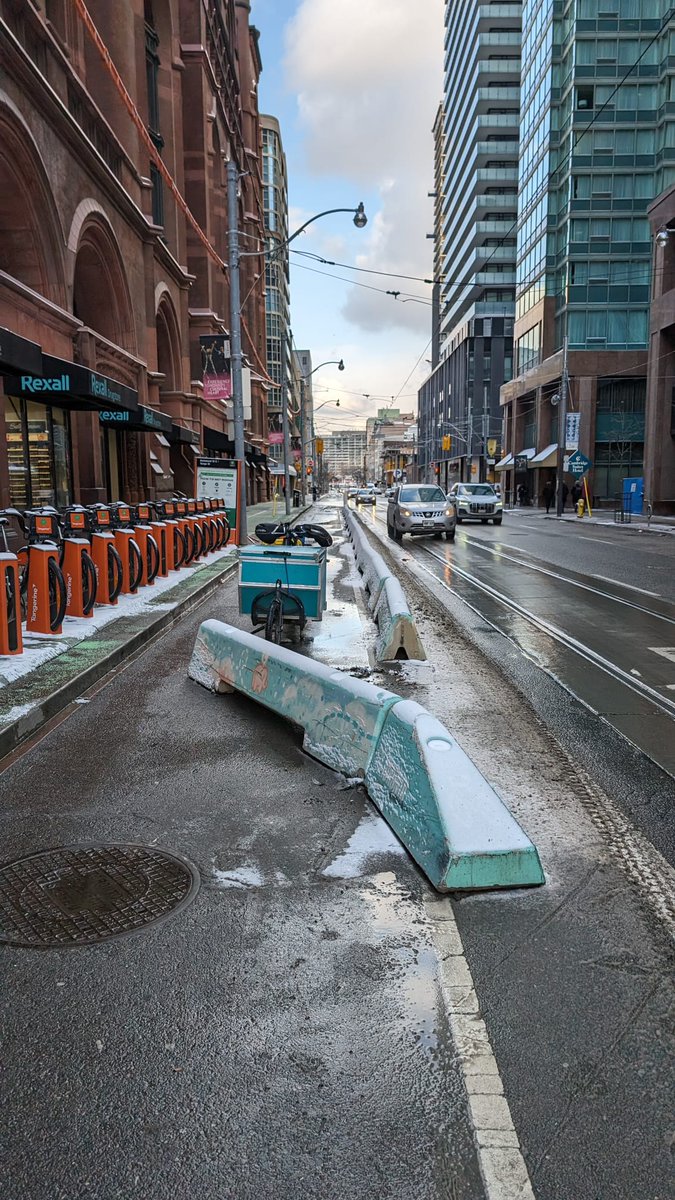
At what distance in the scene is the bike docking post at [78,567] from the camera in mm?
9484

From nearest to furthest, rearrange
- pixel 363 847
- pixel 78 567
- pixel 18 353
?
pixel 363 847 → pixel 78 567 → pixel 18 353

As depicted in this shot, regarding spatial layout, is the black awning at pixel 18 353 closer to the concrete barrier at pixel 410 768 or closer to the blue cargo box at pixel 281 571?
the blue cargo box at pixel 281 571

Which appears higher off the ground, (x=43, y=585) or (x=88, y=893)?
(x=43, y=585)

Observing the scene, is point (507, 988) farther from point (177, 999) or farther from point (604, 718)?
point (604, 718)

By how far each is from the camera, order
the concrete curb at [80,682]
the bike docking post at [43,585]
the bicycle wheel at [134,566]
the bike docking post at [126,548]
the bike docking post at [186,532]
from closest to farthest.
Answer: the concrete curb at [80,682] → the bike docking post at [43,585] → the bike docking post at [126,548] → the bicycle wheel at [134,566] → the bike docking post at [186,532]

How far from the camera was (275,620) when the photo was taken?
28.5ft

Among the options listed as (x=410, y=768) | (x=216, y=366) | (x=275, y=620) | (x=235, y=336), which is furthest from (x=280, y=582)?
(x=216, y=366)

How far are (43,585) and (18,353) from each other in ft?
16.4

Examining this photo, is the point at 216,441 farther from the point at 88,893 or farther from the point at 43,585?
the point at 88,893

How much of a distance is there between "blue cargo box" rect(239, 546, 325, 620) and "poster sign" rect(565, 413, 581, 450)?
3996cm

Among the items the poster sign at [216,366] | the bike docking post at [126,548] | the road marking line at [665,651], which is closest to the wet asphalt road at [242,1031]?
the road marking line at [665,651]

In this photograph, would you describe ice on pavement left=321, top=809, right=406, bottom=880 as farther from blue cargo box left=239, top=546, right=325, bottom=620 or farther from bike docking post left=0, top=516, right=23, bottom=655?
blue cargo box left=239, top=546, right=325, bottom=620

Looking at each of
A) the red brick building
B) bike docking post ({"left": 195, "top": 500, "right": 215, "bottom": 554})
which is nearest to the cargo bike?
the red brick building

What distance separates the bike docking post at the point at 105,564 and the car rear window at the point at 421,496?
51.9 ft
